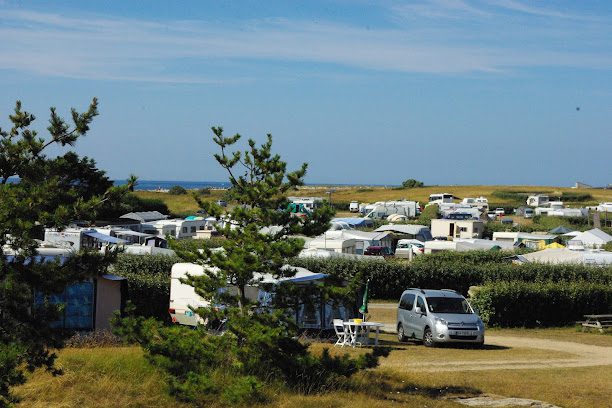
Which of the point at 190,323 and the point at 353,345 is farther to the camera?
the point at 190,323

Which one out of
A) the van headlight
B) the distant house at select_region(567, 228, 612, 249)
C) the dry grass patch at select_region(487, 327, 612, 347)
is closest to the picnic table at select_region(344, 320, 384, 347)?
the van headlight

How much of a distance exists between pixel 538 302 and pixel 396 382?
660 inches

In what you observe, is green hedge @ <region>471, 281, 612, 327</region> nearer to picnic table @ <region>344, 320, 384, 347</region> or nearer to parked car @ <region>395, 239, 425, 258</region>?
picnic table @ <region>344, 320, 384, 347</region>

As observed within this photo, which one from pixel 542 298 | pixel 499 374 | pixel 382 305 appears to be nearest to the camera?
pixel 499 374

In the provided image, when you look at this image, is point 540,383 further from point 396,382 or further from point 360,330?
point 360,330

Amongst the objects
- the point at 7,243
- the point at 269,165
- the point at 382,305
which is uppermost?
the point at 269,165

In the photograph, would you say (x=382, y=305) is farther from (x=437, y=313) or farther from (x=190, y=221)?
(x=190, y=221)

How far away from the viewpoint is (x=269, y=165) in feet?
46.9

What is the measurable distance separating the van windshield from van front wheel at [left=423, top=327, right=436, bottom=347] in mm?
592

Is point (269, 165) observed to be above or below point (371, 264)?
above

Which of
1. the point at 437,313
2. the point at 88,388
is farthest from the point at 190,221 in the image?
the point at 88,388

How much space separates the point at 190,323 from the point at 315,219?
10.6 meters

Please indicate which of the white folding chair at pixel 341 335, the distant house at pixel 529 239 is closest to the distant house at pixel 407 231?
the distant house at pixel 529 239

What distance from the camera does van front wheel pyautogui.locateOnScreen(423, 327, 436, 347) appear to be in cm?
2397
